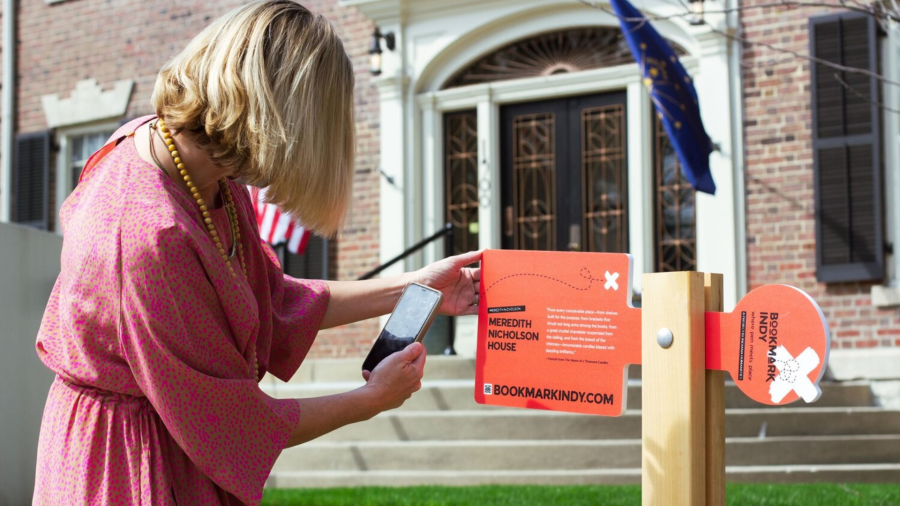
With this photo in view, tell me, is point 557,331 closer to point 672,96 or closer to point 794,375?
point 794,375

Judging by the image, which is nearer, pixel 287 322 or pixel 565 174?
pixel 287 322

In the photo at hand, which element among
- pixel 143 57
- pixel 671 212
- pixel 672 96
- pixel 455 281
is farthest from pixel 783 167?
pixel 143 57

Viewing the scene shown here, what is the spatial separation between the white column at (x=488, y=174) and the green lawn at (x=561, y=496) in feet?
11.8

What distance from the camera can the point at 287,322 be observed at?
1.95 m

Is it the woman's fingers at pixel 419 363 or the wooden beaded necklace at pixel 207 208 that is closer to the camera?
the wooden beaded necklace at pixel 207 208

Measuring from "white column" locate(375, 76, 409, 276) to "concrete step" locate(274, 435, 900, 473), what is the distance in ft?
9.41

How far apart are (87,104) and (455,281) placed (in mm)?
9327

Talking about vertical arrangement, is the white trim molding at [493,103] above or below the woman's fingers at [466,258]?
above

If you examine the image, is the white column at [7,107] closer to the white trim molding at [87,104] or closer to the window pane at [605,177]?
the white trim molding at [87,104]

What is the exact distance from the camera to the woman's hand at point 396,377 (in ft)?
5.60

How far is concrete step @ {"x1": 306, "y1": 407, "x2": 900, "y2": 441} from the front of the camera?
5.84 meters

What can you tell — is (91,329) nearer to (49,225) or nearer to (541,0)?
(541,0)

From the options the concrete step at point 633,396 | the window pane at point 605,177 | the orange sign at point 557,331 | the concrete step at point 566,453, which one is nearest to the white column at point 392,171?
the window pane at point 605,177

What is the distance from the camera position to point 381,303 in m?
2.17
